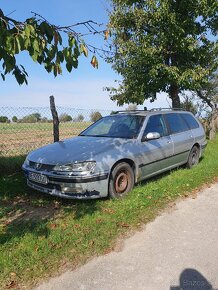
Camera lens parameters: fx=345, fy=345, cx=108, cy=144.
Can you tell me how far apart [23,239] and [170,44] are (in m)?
9.86

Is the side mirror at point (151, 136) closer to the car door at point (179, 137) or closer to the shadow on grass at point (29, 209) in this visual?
Answer: the car door at point (179, 137)

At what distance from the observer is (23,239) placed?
4.60m

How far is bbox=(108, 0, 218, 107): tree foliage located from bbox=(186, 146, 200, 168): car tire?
11.8ft

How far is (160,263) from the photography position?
405 cm

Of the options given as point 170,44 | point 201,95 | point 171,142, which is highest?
point 170,44

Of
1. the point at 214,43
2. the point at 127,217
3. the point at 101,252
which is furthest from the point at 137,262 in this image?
the point at 214,43

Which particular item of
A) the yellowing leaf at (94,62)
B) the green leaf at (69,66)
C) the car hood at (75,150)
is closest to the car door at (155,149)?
the car hood at (75,150)

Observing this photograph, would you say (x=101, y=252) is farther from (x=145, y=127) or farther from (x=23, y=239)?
(x=145, y=127)

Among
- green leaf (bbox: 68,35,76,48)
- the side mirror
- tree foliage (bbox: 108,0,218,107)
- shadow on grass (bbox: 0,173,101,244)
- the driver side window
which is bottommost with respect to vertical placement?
shadow on grass (bbox: 0,173,101,244)

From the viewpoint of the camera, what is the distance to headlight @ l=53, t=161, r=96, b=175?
5.88 metres

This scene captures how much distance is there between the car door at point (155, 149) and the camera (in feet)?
23.2

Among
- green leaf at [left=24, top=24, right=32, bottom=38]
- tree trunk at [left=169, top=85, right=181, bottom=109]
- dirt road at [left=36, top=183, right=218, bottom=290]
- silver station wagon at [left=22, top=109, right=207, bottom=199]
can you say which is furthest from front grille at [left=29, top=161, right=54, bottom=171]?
tree trunk at [left=169, top=85, right=181, bottom=109]

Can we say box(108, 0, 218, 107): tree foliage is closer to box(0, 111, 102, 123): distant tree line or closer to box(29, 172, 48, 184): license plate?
box(0, 111, 102, 123): distant tree line

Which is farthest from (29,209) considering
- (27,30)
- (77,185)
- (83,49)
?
(27,30)
